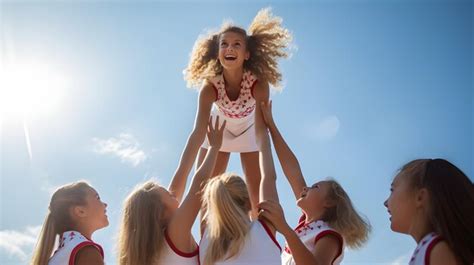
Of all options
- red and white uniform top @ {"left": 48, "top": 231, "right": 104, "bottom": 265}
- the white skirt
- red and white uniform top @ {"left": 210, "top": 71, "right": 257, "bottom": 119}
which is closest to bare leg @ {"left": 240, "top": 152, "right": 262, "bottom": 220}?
the white skirt

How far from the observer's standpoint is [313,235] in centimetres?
442

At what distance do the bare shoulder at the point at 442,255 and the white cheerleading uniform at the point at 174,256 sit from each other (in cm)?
176

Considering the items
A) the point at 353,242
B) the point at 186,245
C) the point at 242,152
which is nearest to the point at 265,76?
the point at 242,152

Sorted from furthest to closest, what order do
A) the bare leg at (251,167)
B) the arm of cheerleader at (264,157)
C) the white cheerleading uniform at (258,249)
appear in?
the bare leg at (251,167), the arm of cheerleader at (264,157), the white cheerleading uniform at (258,249)

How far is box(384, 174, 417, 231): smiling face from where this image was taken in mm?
Result: 3455

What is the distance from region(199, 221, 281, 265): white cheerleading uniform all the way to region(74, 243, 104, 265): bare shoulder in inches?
30.7

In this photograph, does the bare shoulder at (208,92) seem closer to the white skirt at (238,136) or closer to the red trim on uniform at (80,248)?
the white skirt at (238,136)

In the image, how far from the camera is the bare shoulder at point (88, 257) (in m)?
4.07

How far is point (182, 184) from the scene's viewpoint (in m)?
5.27

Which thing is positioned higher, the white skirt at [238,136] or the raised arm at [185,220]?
the white skirt at [238,136]

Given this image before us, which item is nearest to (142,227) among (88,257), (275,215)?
(88,257)

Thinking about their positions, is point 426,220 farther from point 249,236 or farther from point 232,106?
point 232,106

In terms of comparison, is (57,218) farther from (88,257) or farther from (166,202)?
(166,202)

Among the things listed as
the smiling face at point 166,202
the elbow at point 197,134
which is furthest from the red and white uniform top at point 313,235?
→ the elbow at point 197,134
